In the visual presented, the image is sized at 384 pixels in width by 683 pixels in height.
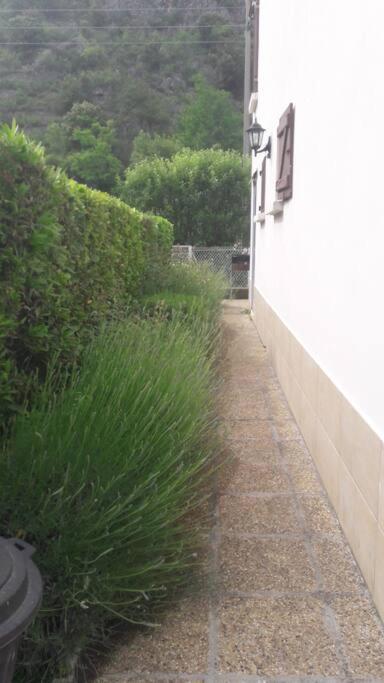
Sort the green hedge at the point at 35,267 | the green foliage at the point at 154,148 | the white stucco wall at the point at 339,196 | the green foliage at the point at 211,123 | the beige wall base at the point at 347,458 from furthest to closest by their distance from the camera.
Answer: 1. the green foliage at the point at 211,123
2. the green foliage at the point at 154,148
3. the green hedge at the point at 35,267
4. the white stucco wall at the point at 339,196
5. the beige wall base at the point at 347,458

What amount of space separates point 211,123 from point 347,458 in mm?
43880

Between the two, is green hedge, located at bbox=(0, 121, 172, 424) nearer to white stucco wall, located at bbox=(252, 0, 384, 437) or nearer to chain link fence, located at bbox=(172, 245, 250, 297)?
white stucco wall, located at bbox=(252, 0, 384, 437)

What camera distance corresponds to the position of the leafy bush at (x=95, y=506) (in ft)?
6.81

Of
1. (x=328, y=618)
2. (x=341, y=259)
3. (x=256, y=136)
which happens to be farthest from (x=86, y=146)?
(x=328, y=618)

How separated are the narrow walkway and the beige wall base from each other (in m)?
0.11

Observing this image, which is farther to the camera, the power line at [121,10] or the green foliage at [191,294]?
the power line at [121,10]

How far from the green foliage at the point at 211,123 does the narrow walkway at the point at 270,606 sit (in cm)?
4056

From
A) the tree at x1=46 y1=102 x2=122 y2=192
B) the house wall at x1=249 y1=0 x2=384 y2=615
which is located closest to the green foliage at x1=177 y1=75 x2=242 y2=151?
the tree at x1=46 y1=102 x2=122 y2=192

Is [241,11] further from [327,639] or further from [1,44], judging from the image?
[327,639]

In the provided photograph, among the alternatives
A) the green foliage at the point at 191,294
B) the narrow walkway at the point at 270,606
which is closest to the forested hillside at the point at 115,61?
the green foliage at the point at 191,294

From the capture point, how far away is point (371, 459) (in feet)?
7.97

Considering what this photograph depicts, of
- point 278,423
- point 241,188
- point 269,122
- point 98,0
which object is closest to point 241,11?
point 98,0

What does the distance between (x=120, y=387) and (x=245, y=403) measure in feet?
9.09

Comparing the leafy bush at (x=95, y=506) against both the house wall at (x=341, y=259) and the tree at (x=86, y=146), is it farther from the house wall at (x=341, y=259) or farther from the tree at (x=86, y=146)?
the tree at (x=86, y=146)
